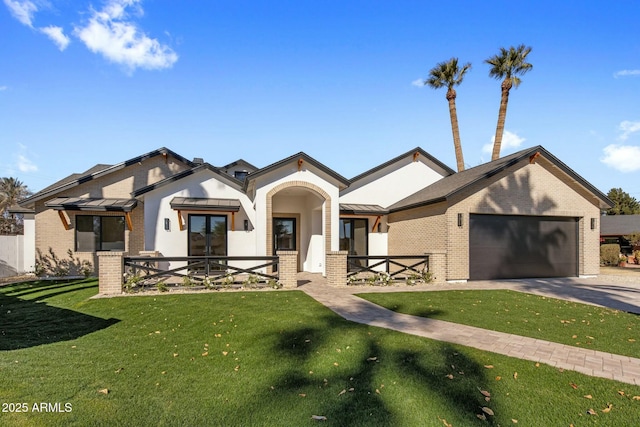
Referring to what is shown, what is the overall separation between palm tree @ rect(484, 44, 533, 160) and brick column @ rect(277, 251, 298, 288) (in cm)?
2049

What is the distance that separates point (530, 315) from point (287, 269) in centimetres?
Result: 715

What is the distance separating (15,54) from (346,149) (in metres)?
14.4

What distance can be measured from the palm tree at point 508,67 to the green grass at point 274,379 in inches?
940

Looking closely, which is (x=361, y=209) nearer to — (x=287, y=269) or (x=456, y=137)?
(x=287, y=269)

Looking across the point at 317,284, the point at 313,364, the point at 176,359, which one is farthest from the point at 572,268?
the point at 176,359

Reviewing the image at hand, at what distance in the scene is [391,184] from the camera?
720 inches

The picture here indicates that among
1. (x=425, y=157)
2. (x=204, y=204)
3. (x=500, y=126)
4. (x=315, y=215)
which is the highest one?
(x=500, y=126)

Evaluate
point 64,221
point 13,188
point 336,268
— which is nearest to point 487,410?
point 336,268

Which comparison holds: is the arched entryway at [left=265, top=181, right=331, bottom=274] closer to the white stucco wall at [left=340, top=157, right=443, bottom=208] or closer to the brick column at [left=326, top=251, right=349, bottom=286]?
the white stucco wall at [left=340, top=157, right=443, bottom=208]

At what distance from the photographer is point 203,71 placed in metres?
13.8

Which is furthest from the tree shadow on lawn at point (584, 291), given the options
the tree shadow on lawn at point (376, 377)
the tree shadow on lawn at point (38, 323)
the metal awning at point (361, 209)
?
the tree shadow on lawn at point (38, 323)

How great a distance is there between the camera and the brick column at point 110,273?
10.1 meters

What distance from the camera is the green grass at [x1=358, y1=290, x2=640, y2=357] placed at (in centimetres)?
618

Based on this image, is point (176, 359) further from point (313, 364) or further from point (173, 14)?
point (173, 14)
